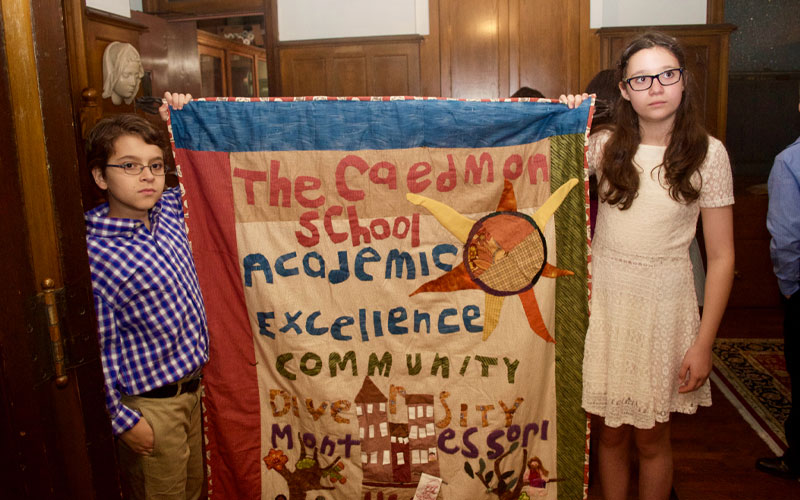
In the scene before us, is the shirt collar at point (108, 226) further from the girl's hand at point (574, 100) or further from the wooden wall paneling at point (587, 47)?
the wooden wall paneling at point (587, 47)

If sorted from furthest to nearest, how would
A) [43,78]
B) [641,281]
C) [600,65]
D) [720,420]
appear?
[600,65], [720,420], [641,281], [43,78]

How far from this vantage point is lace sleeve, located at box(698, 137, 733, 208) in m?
1.53

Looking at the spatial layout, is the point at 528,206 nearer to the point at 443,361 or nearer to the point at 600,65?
the point at 443,361

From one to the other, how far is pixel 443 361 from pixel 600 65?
3.99 meters

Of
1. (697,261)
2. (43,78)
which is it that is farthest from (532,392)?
(43,78)

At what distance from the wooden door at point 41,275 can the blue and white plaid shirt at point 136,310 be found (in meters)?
0.51

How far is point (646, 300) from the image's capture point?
1.57 metres

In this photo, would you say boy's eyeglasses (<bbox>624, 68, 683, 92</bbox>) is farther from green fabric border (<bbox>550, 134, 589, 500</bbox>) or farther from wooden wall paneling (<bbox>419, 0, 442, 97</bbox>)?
wooden wall paneling (<bbox>419, 0, 442, 97</bbox>)

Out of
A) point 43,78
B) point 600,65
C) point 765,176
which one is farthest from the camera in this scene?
point 765,176

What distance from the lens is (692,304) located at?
1.60 metres

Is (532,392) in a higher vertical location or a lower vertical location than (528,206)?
lower

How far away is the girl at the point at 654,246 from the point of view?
5.01 ft

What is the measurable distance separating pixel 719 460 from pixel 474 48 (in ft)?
12.0

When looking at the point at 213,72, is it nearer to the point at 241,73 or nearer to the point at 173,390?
the point at 241,73
